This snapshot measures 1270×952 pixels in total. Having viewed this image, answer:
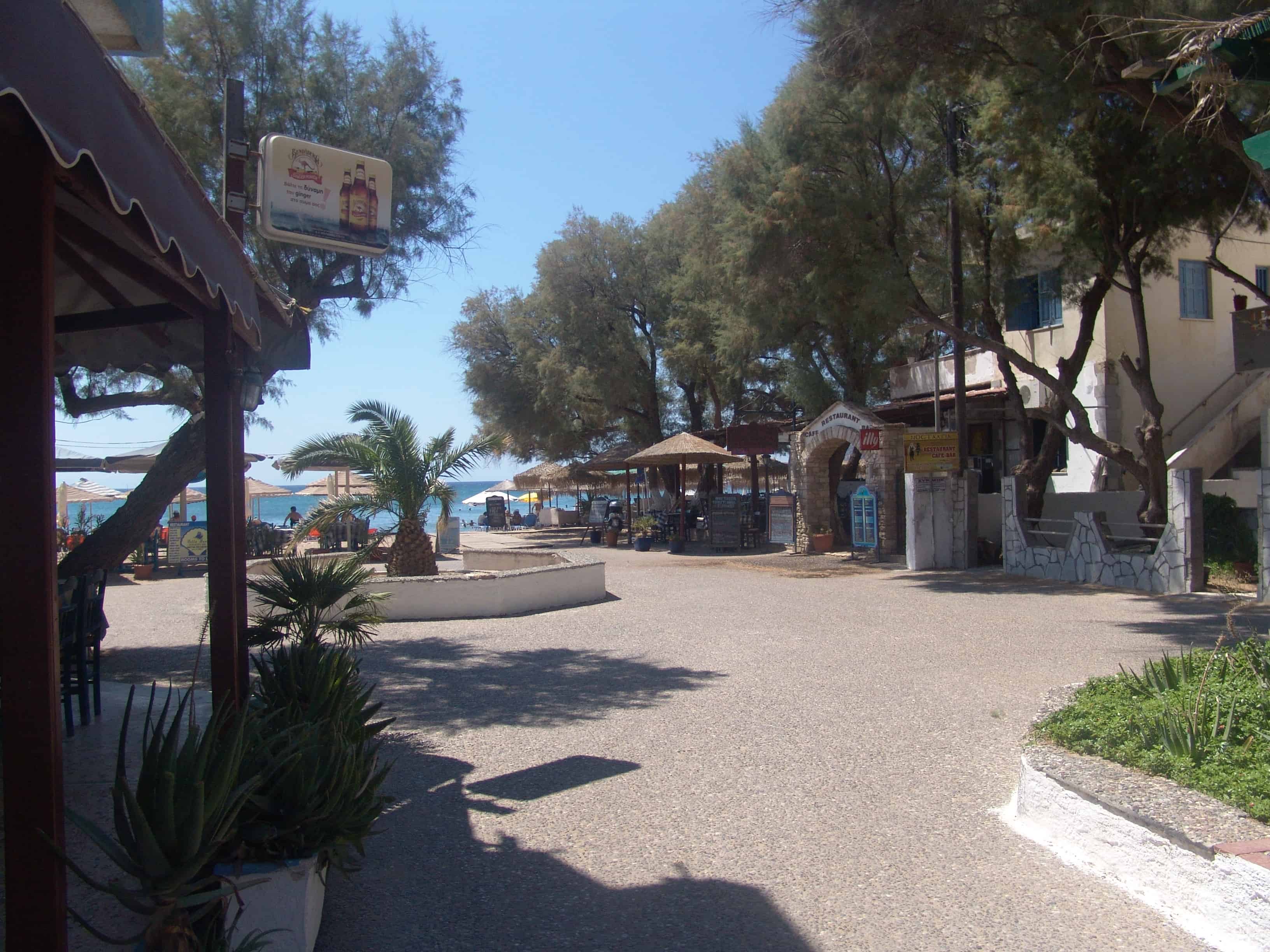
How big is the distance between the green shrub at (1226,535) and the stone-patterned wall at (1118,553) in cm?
132

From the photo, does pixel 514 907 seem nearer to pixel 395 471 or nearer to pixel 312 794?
pixel 312 794

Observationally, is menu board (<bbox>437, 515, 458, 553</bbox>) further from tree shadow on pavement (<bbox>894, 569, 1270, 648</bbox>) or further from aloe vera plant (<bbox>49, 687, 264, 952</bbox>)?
aloe vera plant (<bbox>49, 687, 264, 952</bbox>)

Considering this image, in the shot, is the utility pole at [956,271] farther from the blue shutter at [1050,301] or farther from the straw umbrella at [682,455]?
the straw umbrella at [682,455]

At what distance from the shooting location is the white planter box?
11.2ft

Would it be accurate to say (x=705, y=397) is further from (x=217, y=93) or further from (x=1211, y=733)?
(x=1211, y=733)

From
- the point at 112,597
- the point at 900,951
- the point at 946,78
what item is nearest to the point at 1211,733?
the point at 900,951

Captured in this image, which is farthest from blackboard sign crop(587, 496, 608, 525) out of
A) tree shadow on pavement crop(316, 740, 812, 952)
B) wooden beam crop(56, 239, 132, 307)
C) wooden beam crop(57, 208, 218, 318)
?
wooden beam crop(57, 208, 218, 318)

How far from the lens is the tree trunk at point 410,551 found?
13945mm

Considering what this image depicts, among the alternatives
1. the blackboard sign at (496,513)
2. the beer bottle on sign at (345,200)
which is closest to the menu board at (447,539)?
the beer bottle on sign at (345,200)

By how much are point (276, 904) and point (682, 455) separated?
2009 centimetres

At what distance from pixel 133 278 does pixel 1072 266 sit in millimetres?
16990

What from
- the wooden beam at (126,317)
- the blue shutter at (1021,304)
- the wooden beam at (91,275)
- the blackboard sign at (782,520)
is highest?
the blue shutter at (1021,304)

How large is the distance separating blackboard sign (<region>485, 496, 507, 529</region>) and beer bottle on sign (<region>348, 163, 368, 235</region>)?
37.5 meters

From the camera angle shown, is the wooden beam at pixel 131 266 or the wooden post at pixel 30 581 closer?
the wooden post at pixel 30 581
